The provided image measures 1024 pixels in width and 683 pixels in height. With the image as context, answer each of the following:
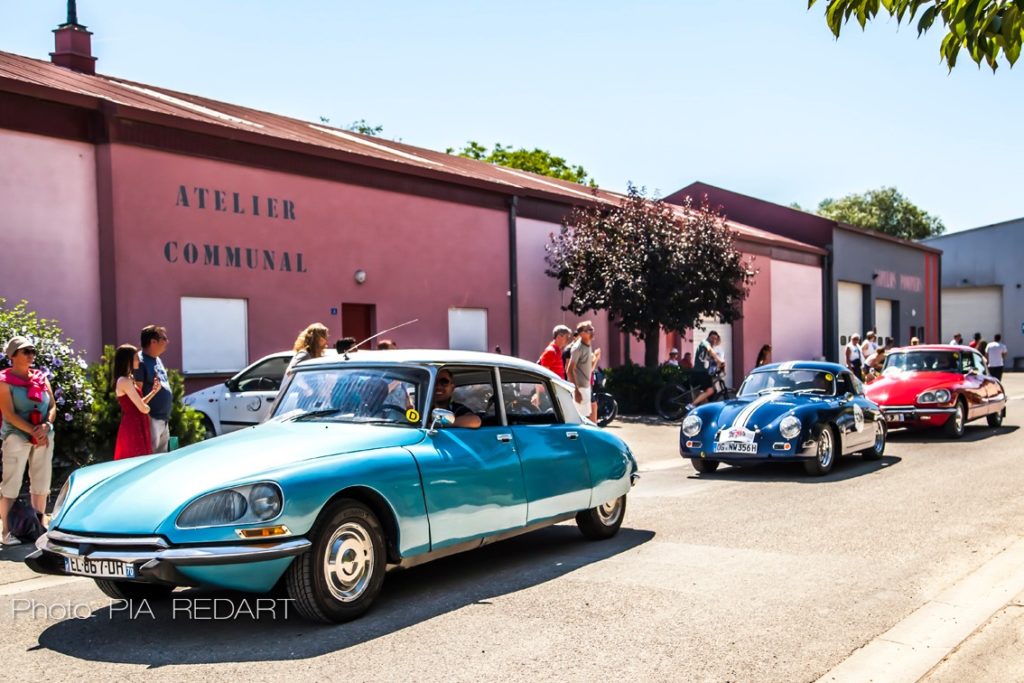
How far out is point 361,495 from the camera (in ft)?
18.2

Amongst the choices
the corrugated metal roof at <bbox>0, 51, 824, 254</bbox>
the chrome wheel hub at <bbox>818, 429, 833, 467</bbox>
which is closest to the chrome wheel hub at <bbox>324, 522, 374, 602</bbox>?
the chrome wheel hub at <bbox>818, 429, 833, 467</bbox>

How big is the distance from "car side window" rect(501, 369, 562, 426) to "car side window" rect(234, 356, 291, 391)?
6939 millimetres

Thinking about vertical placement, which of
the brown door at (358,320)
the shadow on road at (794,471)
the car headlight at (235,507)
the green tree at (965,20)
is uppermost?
the green tree at (965,20)

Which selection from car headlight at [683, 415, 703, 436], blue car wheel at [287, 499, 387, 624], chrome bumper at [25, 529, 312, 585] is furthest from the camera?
car headlight at [683, 415, 703, 436]

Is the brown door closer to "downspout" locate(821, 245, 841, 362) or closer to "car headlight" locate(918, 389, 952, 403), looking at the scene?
"car headlight" locate(918, 389, 952, 403)

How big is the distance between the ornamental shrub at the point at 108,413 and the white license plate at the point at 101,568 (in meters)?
4.98

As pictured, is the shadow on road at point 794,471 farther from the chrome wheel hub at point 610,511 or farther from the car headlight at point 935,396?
the chrome wheel hub at point 610,511

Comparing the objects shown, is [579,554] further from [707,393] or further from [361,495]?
[707,393]

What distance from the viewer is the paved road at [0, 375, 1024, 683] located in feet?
15.3

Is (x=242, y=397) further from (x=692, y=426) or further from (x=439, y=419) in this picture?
(x=439, y=419)

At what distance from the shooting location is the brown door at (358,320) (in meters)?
17.8

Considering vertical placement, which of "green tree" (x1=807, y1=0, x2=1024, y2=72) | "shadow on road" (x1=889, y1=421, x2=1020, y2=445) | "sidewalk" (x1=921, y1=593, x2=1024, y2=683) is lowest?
"shadow on road" (x1=889, y1=421, x2=1020, y2=445)

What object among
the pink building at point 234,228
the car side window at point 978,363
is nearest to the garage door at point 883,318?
the pink building at point 234,228

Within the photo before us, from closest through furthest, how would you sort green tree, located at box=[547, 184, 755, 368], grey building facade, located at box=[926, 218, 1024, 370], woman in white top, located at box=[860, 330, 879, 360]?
green tree, located at box=[547, 184, 755, 368] → woman in white top, located at box=[860, 330, 879, 360] → grey building facade, located at box=[926, 218, 1024, 370]
